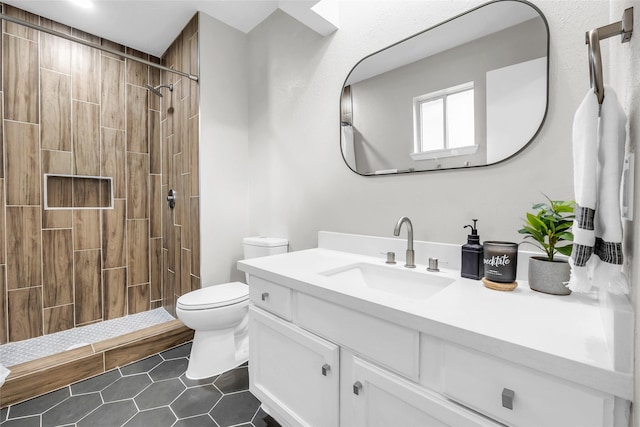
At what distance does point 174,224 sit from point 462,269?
238 cm

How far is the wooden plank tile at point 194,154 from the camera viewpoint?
7.05 ft

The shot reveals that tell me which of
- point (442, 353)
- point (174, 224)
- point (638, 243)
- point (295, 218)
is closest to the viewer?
point (638, 243)

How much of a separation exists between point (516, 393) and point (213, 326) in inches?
62.4

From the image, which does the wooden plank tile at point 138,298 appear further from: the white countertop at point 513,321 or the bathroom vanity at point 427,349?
the white countertop at point 513,321

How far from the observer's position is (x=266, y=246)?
1.96 m


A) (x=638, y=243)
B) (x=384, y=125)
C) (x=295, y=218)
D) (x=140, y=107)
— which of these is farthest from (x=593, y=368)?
(x=140, y=107)

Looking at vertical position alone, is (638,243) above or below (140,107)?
below

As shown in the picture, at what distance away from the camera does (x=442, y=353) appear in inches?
26.9

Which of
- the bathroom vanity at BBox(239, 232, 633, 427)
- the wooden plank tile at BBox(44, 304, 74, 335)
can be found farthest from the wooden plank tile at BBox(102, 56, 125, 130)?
the bathroom vanity at BBox(239, 232, 633, 427)

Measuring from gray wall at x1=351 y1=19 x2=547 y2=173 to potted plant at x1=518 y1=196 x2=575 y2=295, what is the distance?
349 millimetres

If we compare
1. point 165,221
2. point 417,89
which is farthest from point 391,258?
point 165,221

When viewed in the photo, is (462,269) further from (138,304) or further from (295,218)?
(138,304)

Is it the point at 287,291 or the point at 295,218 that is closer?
the point at 287,291

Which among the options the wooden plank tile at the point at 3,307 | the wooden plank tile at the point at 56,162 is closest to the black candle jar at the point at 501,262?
the wooden plank tile at the point at 56,162
